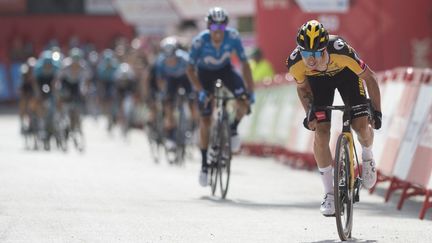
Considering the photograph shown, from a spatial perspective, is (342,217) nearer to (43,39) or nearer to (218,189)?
(218,189)

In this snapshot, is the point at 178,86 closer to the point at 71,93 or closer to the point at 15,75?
the point at 71,93

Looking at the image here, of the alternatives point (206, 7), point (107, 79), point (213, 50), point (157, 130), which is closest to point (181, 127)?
point (157, 130)

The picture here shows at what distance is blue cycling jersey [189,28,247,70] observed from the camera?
47.0 ft

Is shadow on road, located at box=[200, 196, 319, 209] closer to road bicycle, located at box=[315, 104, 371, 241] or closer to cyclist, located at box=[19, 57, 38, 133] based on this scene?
road bicycle, located at box=[315, 104, 371, 241]

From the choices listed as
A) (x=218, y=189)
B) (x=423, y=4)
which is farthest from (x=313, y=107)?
→ (x=423, y=4)

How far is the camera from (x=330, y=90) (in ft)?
33.4

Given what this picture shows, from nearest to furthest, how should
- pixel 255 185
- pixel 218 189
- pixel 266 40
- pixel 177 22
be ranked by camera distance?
1. pixel 218 189
2. pixel 255 185
3. pixel 266 40
4. pixel 177 22

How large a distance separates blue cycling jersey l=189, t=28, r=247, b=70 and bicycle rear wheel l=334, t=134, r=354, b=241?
460cm

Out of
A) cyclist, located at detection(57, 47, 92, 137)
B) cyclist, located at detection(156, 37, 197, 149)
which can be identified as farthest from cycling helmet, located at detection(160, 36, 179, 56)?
cyclist, located at detection(57, 47, 92, 137)

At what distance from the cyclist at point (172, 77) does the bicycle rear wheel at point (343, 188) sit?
1018 centimetres

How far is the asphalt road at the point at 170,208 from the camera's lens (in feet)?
33.3

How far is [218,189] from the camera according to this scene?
48.9 ft

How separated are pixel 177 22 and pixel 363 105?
3055 centimetres

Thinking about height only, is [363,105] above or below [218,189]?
above
